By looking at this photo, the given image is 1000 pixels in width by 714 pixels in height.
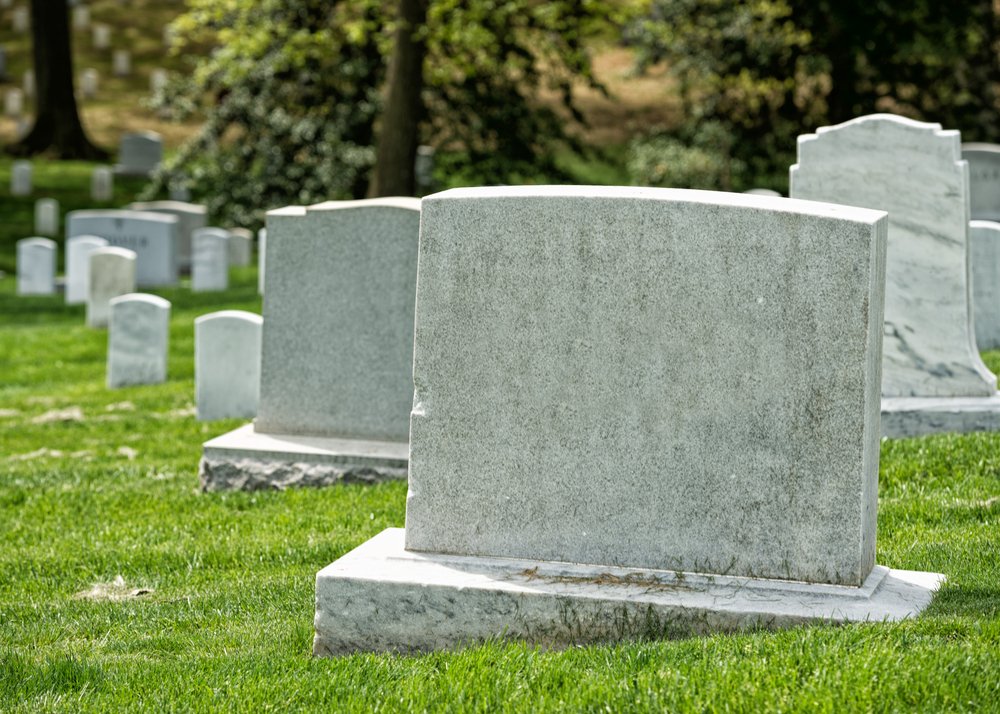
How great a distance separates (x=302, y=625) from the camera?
4.74 meters

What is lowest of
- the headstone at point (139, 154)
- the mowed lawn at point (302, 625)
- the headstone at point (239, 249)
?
the mowed lawn at point (302, 625)

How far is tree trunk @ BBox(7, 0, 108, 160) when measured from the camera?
1175 inches

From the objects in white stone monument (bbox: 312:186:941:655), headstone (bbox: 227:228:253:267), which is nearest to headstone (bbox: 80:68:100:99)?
headstone (bbox: 227:228:253:267)

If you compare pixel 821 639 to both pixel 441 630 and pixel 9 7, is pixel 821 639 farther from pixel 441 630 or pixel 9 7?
pixel 9 7

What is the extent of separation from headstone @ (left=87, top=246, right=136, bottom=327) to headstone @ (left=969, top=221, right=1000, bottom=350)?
9.93 metres

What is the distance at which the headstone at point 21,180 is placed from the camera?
1117 inches

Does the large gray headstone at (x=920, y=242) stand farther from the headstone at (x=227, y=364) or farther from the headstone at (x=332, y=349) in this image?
the headstone at (x=227, y=364)

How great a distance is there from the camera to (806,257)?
407 centimetres

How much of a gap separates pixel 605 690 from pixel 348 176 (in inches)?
760

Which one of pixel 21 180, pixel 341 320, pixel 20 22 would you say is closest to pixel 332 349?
pixel 341 320

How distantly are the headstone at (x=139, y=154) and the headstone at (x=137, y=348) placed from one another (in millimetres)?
19411

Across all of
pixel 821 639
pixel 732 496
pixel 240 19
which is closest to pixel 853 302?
pixel 732 496

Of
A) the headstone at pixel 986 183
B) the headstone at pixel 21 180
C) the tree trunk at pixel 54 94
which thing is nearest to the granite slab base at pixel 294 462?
the headstone at pixel 986 183

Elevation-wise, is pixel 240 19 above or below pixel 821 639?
above
